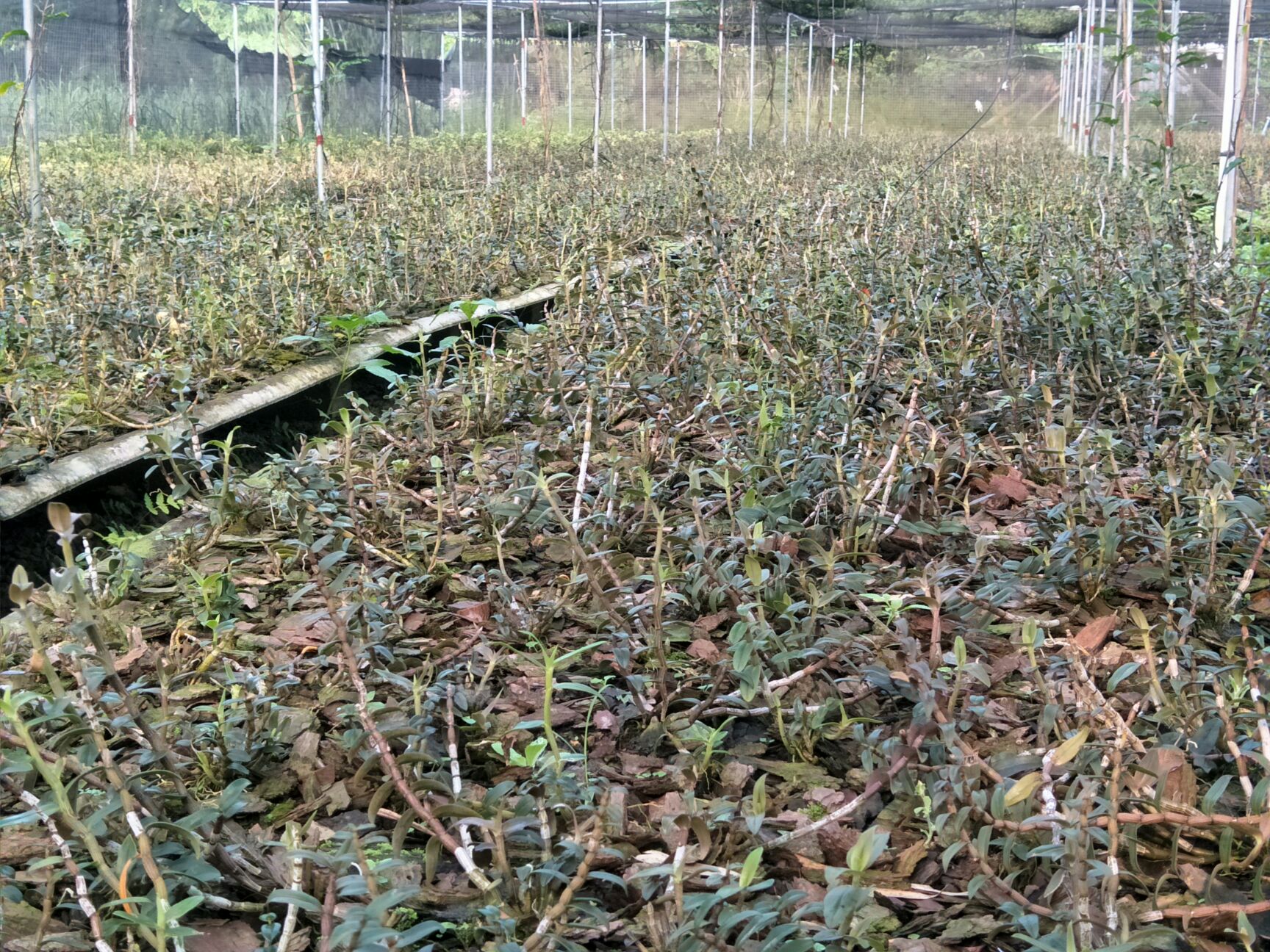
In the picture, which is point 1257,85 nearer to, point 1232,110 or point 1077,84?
point 1077,84

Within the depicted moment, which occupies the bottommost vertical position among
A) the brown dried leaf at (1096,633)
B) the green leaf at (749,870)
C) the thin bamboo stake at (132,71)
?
the brown dried leaf at (1096,633)

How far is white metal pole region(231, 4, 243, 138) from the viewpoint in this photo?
15.4 m

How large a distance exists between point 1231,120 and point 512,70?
21970 millimetres

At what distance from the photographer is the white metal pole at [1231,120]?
4848 mm

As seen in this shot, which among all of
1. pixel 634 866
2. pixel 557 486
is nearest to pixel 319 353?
pixel 557 486

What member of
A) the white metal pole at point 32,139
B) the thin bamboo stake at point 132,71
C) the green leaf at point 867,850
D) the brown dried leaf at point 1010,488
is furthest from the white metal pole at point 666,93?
the green leaf at point 867,850

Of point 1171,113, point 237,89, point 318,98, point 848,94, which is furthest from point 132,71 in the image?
point 848,94

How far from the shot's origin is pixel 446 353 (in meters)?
3.85

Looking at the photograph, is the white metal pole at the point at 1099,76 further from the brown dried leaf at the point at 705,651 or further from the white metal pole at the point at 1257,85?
the brown dried leaf at the point at 705,651

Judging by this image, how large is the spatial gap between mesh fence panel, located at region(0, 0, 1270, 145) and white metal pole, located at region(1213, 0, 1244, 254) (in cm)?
191

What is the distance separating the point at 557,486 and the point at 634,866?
142 centimetres

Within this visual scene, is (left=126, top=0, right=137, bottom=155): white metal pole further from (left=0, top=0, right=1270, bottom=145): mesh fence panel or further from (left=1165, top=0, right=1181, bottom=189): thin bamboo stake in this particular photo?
(left=1165, top=0, right=1181, bottom=189): thin bamboo stake

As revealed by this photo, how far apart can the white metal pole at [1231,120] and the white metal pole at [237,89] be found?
1306 centimetres

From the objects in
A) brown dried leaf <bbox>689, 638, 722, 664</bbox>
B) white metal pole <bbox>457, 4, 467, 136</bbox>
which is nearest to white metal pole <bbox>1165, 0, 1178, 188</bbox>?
brown dried leaf <bbox>689, 638, 722, 664</bbox>
